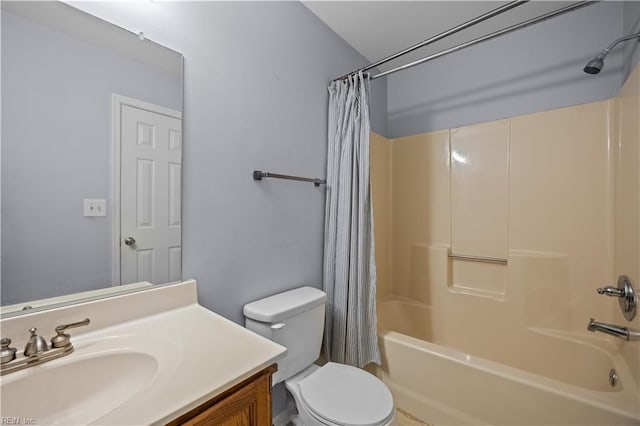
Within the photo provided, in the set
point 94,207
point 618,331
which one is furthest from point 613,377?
point 94,207

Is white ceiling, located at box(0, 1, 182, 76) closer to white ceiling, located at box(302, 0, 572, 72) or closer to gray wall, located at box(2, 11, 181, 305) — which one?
gray wall, located at box(2, 11, 181, 305)

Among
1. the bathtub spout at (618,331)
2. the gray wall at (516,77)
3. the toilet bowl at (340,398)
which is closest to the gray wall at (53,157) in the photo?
the toilet bowl at (340,398)

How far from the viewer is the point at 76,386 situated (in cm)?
70

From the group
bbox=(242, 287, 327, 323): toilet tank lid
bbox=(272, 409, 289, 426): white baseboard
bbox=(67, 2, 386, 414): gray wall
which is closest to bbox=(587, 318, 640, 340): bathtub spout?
bbox=(242, 287, 327, 323): toilet tank lid

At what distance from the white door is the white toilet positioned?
461mm

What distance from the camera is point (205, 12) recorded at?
1158mm

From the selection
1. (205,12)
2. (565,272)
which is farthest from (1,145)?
(565,272)

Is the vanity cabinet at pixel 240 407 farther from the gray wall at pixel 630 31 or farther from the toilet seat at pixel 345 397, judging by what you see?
the gray wall at pixel 630 31

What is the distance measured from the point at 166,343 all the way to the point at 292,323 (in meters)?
0.61

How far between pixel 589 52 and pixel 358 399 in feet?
7.87

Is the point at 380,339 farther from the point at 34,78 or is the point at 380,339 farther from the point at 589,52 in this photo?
the point at 589,52

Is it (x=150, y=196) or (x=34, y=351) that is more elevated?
(x=150, y=196)

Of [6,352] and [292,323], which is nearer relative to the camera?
[6,352]

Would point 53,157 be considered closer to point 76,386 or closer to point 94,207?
point 94,207
